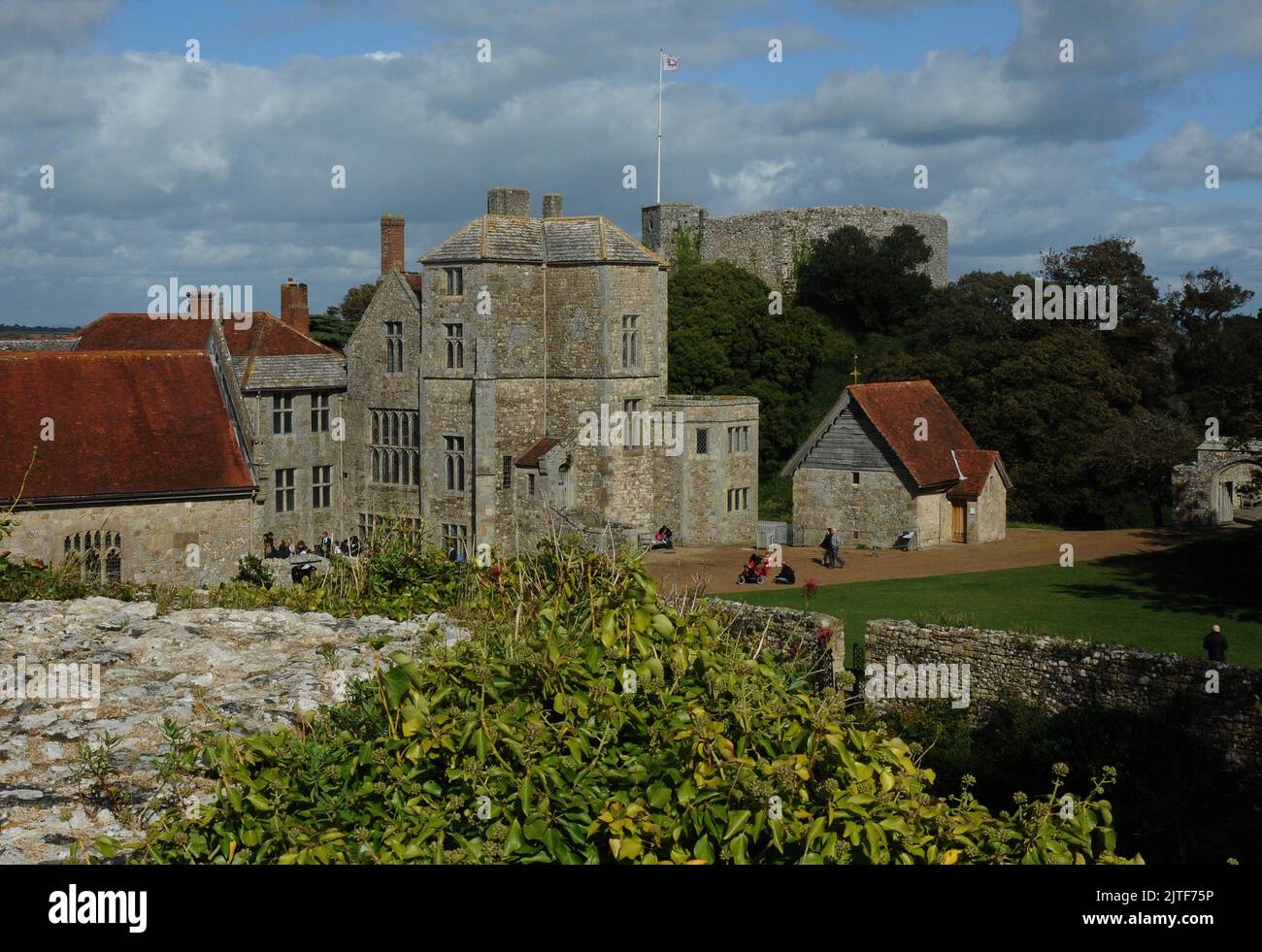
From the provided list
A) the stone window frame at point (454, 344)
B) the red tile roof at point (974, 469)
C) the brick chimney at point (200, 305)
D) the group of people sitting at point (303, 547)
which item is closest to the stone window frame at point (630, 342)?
the stone window frame at point (454, 344)

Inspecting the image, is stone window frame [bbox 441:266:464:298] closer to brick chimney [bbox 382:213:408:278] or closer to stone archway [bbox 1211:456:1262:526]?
brick chimney [bbox 382:213:408:278]

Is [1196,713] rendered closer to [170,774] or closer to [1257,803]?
[1257,803]

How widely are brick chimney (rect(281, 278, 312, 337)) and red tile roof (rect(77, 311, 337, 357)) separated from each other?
240cm

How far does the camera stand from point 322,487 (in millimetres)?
46688

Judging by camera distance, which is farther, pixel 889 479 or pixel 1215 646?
pixel 889 479

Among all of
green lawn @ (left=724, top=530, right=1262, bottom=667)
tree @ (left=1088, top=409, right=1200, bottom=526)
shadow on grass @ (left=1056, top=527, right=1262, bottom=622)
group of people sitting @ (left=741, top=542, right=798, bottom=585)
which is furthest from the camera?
tree @ (left=1088, top=409, right=1200, bottom=526)

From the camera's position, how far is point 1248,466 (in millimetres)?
43219

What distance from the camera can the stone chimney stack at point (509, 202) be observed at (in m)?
45.2

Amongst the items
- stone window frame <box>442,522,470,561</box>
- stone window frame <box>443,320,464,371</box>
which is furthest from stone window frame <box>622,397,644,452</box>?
stone window frame <box>442,522,470,561</box>

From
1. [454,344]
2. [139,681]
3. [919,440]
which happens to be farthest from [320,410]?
[139,681]

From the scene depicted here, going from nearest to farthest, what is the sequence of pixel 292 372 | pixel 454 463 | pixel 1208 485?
pixel 1208 485, pixel 454 463, pixel 292 372

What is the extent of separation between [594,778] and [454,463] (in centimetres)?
3765

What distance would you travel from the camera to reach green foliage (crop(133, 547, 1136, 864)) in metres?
6.69

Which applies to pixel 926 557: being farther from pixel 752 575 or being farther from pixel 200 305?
pixel 200 305
